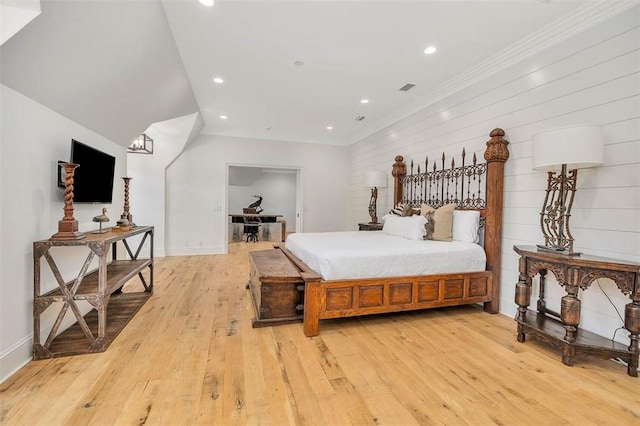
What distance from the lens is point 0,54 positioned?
1.59 meters

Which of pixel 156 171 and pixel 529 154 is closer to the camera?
pixel 529 154

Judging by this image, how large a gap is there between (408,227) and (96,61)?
136 inches

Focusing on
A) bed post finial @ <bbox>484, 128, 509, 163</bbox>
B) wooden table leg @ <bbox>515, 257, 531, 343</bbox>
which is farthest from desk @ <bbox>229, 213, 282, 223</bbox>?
wooden table leg @ <bbox>515, 257, 531, 343</bbox>

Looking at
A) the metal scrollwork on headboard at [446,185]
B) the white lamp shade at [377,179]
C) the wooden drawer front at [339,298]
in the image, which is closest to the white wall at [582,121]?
the metal scrollwork on headboard at [446,185]

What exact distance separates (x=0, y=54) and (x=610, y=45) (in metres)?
4.13

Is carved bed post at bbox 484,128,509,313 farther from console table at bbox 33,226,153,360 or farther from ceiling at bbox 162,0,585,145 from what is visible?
console table at bbox 33,226,153,360

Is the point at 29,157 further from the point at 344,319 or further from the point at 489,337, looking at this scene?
the point at 489,337

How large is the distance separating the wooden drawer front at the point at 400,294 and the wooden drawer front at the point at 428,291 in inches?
4.3

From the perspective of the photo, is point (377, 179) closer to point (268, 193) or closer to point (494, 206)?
point (494, 206)

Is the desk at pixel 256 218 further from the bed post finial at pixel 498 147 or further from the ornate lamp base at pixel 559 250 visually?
the ornate lamp base at pixel 559 250

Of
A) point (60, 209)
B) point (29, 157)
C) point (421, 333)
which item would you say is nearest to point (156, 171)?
point (60, 209)

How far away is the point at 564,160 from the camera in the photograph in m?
2.02

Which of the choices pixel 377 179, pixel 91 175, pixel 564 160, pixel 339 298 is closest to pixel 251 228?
pixel 377 179

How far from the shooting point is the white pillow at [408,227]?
3.37 meters
